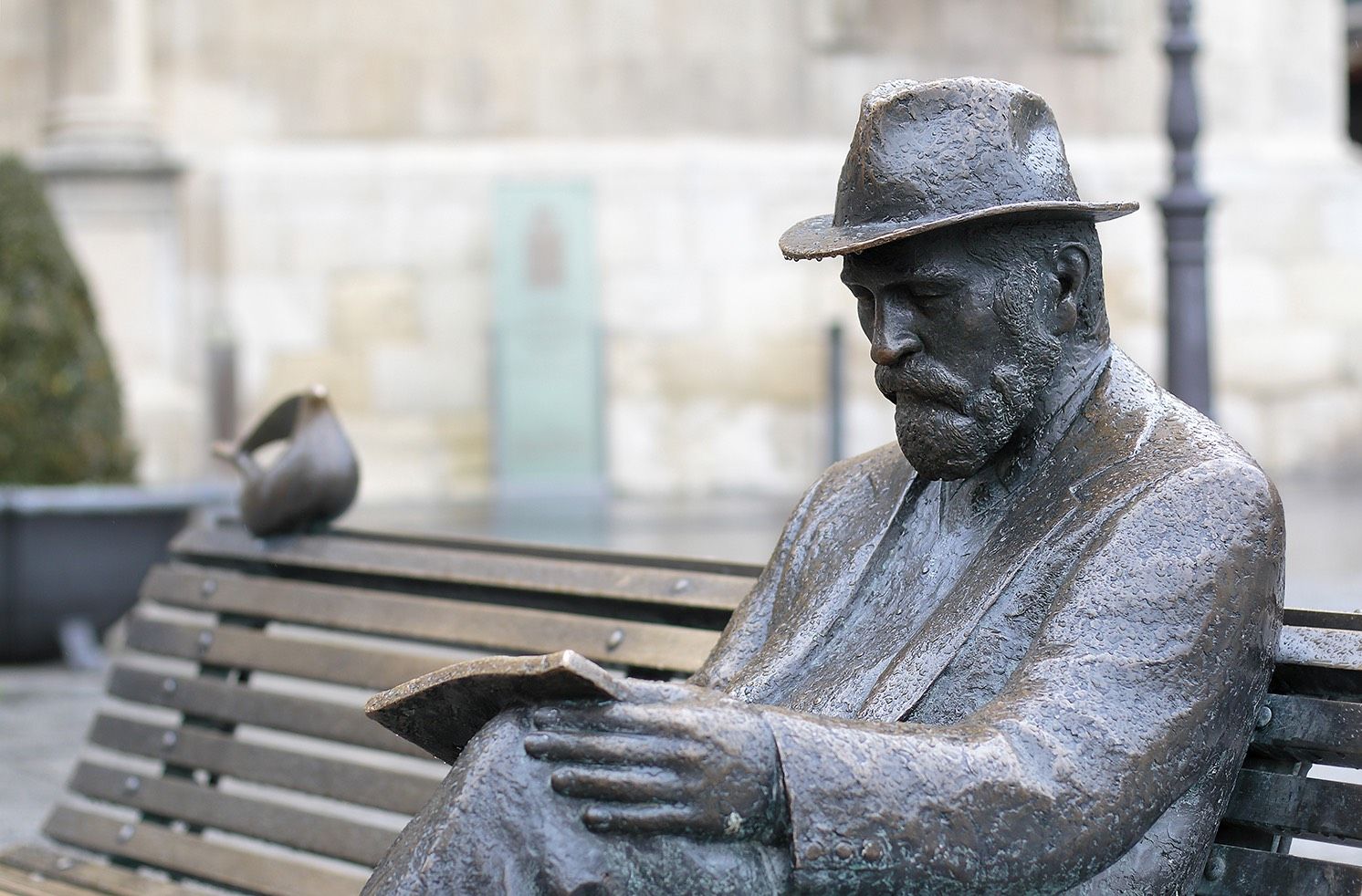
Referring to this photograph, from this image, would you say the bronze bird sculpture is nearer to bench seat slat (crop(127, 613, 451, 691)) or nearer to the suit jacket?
bench seat slat (crop(127, 613, 451, 691))

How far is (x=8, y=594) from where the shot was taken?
8188 millimetres

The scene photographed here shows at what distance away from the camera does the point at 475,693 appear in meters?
2.58

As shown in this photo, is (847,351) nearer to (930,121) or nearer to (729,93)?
(729,93)

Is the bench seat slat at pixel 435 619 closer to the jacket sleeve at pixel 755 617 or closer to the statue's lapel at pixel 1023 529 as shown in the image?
the jacket sleeve at pixel 755 617

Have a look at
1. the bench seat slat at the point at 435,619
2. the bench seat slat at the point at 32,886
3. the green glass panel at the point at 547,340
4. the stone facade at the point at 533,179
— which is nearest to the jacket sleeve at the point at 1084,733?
the bench seat slat at the point at 435,619

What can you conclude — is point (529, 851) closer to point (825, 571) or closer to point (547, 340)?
point (825, 571)

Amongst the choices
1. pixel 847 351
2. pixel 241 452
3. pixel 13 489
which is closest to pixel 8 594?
pixel 13 489

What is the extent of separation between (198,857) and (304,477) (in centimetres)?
82

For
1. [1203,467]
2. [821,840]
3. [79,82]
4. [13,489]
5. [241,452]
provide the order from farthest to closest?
[79,82] → [13,489] → [241,452] → [1203,467] → [821,840]

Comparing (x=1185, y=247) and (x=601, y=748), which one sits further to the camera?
(x=1185, y=247)

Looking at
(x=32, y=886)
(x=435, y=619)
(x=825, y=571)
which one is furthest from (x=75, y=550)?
(x=825, y=571)

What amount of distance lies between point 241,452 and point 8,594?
12.4 ft

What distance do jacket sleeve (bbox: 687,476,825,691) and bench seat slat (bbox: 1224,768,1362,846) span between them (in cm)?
72

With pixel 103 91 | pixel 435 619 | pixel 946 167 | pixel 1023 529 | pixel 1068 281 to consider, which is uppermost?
pixel 103 91
